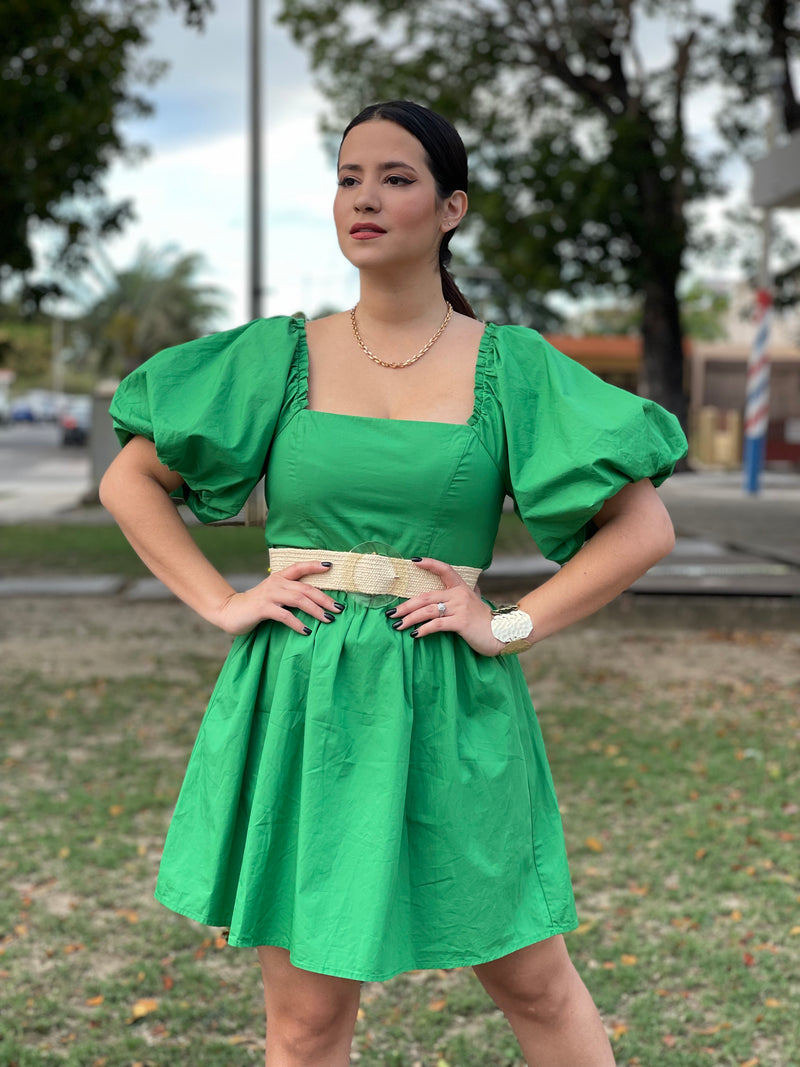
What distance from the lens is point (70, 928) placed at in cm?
370

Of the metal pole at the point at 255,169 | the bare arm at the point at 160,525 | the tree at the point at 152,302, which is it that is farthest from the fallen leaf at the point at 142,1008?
the tree at the point at 152,302

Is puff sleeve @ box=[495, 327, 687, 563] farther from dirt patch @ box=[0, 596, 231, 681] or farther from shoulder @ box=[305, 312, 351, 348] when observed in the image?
dirt patch @ box=[0, 596, 231, 681]

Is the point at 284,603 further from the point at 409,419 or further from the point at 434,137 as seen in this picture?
the point at 434,137

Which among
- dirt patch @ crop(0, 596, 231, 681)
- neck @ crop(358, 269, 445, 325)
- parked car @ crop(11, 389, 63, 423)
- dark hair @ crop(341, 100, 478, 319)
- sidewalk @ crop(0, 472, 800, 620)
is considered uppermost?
parked car @ crop(11, 389, 63, 423)

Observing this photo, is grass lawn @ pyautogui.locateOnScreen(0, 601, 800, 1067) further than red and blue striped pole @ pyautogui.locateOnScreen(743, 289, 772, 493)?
No

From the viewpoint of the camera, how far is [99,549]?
12.6m

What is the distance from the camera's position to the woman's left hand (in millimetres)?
1845

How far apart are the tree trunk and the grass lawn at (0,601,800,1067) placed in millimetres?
15540

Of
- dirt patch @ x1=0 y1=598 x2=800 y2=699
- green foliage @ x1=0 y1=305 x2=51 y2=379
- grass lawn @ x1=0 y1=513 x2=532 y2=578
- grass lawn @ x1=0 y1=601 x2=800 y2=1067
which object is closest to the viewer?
grass lawn @ x1=0 y1=601 x2=800 y2=1067

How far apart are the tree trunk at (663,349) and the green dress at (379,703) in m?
20.6

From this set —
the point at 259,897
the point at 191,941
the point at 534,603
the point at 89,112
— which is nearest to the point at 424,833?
the point at 259,897

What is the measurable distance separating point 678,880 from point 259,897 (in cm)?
256

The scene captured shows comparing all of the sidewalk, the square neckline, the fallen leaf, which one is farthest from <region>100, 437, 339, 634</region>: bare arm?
the sidewalk

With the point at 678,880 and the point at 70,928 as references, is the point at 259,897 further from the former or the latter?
the point at 678,880
